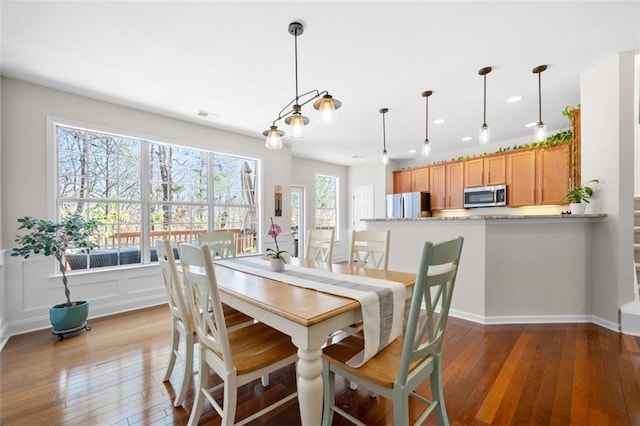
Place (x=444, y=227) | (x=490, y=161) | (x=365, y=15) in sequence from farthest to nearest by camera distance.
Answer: (x=490, y=161) < (x=444, y=227) < (x=365, y=15)

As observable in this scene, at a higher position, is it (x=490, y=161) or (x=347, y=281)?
(x=490, y=161)

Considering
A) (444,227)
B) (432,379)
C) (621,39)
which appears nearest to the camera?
(432,379)

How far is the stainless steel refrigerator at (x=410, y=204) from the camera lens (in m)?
5.66

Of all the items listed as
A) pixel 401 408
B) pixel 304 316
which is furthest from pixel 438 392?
pixel 304 316

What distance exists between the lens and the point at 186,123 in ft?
12.9

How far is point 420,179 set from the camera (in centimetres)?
595

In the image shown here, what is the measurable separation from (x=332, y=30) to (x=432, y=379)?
2.48 meters

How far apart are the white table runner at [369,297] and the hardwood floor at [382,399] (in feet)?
1.95

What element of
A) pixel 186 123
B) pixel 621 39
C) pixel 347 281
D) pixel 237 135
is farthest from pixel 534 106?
pixel 186 123

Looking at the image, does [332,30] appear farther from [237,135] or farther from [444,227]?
[237,135]

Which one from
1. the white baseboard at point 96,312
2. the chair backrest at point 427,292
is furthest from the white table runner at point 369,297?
the white baseboard at point 96,312

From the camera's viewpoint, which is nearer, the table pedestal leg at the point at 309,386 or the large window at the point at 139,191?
the table pedestal leg at the point at 309,386

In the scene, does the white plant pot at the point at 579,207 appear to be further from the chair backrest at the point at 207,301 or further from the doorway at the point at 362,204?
the doorway at the point at 362,204

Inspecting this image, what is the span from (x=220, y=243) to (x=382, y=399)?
77.2 inches
